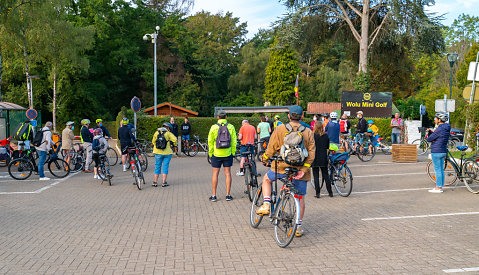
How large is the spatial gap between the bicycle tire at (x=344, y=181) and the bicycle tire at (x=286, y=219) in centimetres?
396

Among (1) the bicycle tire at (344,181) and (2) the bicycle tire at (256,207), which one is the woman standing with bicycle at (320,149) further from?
(2) the bicycle tire at (256,207)

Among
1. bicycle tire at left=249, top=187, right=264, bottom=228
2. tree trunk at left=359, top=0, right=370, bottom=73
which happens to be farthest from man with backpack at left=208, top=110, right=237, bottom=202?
tree trunk at left=359, top=0, right=370, bottom=73

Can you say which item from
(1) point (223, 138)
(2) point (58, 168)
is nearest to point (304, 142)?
(1) point (223, 138)

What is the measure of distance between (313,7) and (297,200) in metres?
27.6

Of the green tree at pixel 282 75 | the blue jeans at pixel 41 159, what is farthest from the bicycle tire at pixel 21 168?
the green tree at pixel 282 75

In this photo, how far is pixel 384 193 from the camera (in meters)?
9.79

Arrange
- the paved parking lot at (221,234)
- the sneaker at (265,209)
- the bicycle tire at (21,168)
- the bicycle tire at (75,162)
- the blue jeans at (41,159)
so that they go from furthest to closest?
the bicycle tire at (75,162), the bicycle tire at (21,168), the blue jeans at (41,159), the sneaker at (265,209), the paved parking lot at (221,234)

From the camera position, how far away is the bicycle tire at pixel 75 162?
14.3 meters

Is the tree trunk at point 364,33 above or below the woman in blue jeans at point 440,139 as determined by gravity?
above

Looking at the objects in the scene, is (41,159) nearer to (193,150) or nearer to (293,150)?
(293,150)

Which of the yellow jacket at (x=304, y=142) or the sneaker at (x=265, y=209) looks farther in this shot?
the sneaker at (x=265, y=209)

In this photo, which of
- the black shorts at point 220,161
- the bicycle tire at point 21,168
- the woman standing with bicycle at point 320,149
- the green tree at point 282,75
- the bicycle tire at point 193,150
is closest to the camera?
the black shorts at point 220,161

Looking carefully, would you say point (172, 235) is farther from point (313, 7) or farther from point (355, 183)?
point (313, 7)

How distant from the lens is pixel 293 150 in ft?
18.4
